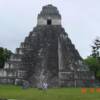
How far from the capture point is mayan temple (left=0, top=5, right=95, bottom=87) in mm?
45500

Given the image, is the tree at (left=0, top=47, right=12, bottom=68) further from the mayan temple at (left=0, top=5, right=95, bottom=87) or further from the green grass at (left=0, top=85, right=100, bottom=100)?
the green grass at (left=0, top=85, right=100, bottom=100)

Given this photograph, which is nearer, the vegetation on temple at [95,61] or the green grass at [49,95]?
the green grass at [49,95]

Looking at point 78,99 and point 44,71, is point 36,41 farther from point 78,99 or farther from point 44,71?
point 78,99

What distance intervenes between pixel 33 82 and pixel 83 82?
17.2 ft

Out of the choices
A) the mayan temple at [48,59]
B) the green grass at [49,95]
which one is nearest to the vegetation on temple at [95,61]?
the mayan temple at [48,59]

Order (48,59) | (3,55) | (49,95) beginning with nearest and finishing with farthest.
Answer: (49,95) < (48,59) < (3,55)

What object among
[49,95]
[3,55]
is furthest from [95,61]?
[49,95]

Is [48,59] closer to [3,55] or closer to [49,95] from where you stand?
[3,55]

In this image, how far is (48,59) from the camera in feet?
155

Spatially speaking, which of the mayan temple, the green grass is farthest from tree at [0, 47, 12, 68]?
the green grass

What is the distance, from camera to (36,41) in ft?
162

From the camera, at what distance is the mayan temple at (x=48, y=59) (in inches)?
1791

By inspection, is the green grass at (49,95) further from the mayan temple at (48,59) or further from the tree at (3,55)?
the tree at (3,55)

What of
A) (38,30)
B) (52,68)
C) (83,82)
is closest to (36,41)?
(38,30)
